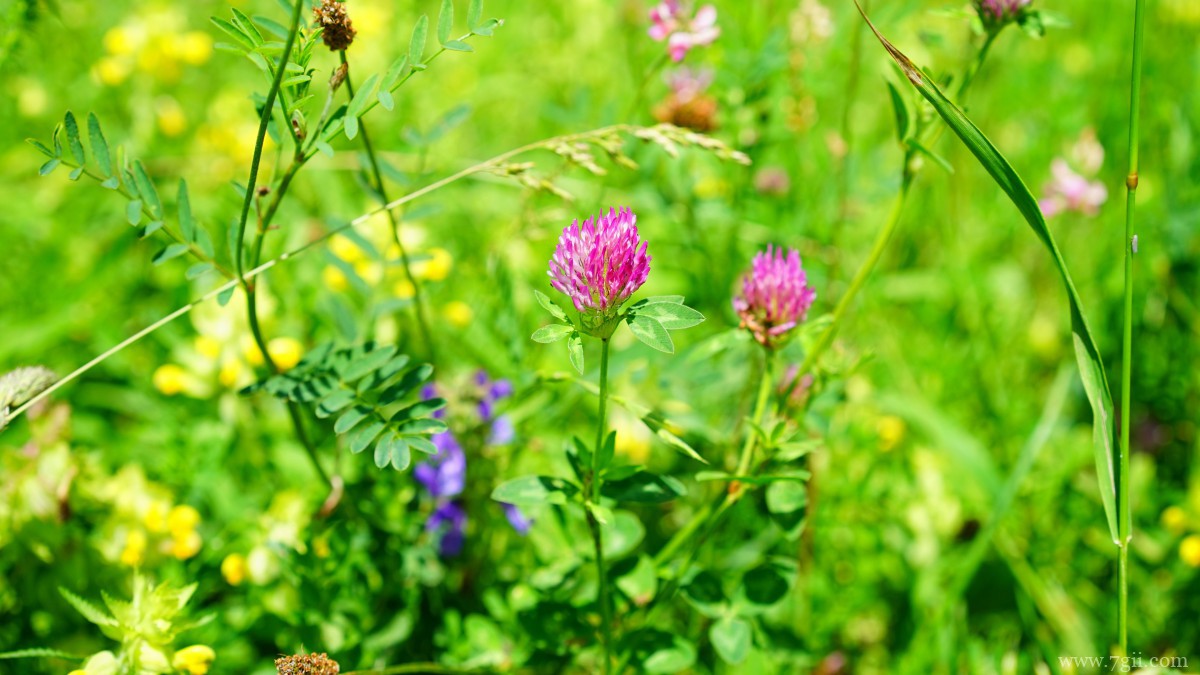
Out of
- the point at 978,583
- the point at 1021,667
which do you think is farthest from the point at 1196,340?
the point at 1021,667

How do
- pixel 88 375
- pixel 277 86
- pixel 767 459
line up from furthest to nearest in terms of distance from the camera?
pixel 88 375, pixel 767 459, pixel 277 86

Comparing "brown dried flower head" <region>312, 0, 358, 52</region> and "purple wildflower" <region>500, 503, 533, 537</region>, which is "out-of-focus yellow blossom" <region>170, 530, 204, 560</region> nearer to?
"purple wildflower" <region>500, 503, 533, 537</region>

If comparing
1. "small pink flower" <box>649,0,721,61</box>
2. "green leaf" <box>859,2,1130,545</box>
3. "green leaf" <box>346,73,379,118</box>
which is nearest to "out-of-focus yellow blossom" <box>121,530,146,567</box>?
"green leaf" <box>346,73,379,118</box>

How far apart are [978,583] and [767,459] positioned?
1.04m

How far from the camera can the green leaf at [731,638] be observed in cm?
148

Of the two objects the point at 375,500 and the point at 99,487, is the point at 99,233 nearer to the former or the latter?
the point at 99,487

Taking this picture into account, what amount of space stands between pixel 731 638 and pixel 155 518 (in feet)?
3.54

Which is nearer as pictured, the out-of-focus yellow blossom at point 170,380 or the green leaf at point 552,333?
the green leaf at point 552,333

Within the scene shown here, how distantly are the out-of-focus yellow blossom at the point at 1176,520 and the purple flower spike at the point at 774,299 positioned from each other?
4.28 ft

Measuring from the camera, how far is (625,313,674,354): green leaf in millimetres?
1115

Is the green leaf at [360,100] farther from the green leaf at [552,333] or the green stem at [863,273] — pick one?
the green stem at [863,273]

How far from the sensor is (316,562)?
1541mm

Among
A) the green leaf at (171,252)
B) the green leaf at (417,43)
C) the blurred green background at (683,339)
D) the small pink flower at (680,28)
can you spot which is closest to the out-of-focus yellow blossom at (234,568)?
the blurred green background at (683,339)

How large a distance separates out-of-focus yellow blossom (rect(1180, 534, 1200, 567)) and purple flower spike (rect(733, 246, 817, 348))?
1255 millimetres
